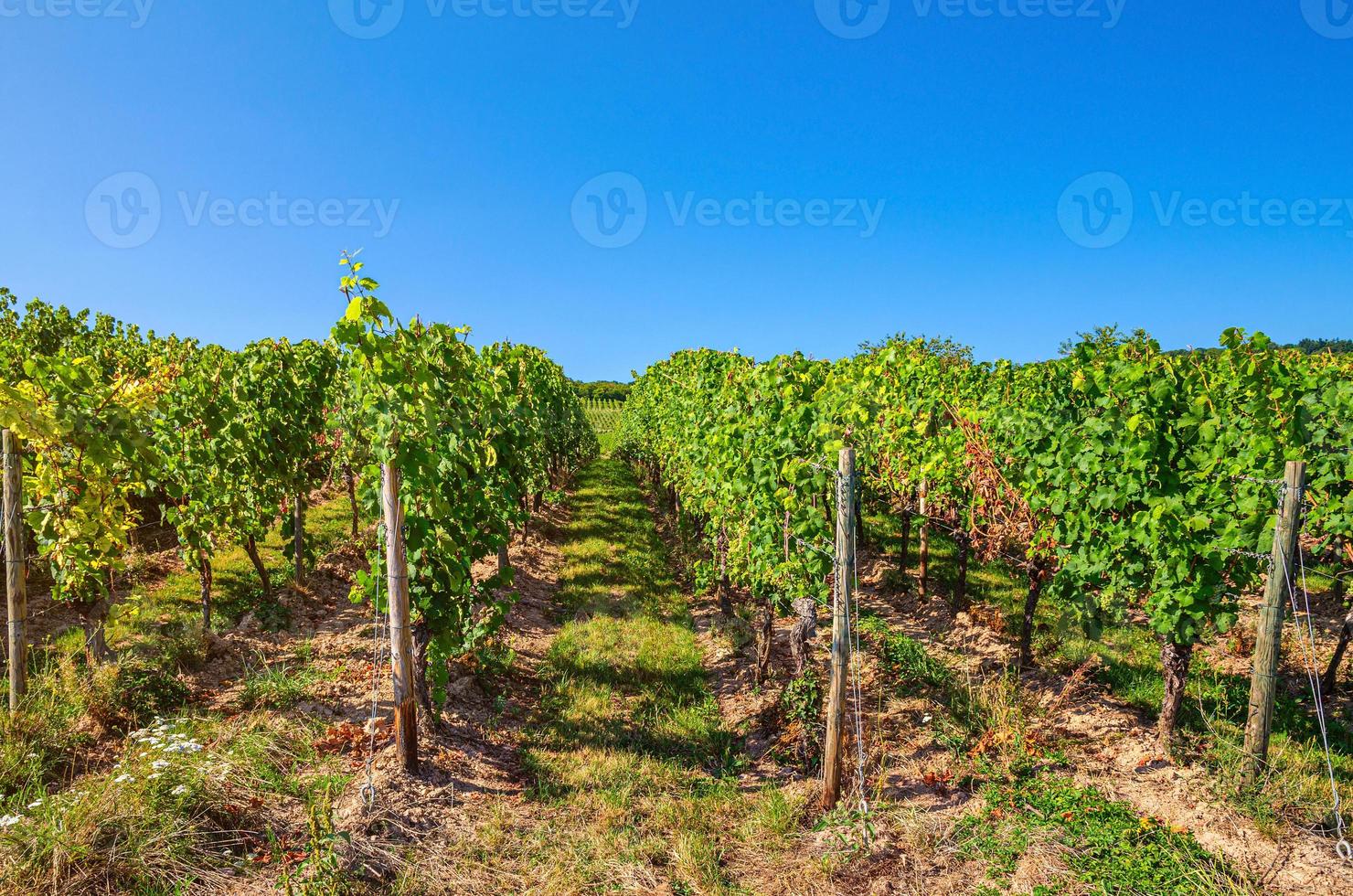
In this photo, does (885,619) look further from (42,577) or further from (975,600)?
(42,577)

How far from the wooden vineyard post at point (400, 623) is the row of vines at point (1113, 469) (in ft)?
10.3

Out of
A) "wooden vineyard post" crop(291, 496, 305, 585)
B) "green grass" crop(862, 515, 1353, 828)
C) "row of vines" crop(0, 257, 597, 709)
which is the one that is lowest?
"green grass" crop(862, 515, 1353, 828)

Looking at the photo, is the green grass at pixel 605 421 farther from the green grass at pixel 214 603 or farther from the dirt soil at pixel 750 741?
the dirt soil at pixel 750 741

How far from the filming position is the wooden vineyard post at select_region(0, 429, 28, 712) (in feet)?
14.7

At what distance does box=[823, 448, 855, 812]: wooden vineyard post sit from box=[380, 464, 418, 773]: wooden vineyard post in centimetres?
305

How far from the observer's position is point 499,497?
18.5 feet

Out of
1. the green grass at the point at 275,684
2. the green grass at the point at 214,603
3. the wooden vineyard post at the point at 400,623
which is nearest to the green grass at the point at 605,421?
the green grass at the point at 214,603

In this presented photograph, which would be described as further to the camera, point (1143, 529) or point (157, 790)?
point (1143, 529)

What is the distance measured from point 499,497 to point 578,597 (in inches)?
151

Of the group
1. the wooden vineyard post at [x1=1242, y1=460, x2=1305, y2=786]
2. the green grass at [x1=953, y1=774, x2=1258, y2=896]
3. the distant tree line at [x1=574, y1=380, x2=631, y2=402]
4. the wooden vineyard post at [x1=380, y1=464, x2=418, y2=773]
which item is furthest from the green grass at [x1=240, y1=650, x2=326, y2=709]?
the distant tree line at [x1=574, y1=380, x2=631, y2=402]

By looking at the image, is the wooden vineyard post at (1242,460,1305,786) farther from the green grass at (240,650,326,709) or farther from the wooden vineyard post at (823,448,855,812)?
the green grass at (240,650,326,709)

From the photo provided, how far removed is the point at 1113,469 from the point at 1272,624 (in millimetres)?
1669

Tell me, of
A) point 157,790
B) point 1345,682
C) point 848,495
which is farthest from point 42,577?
point 1345,682

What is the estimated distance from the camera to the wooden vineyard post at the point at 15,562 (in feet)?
14.7
